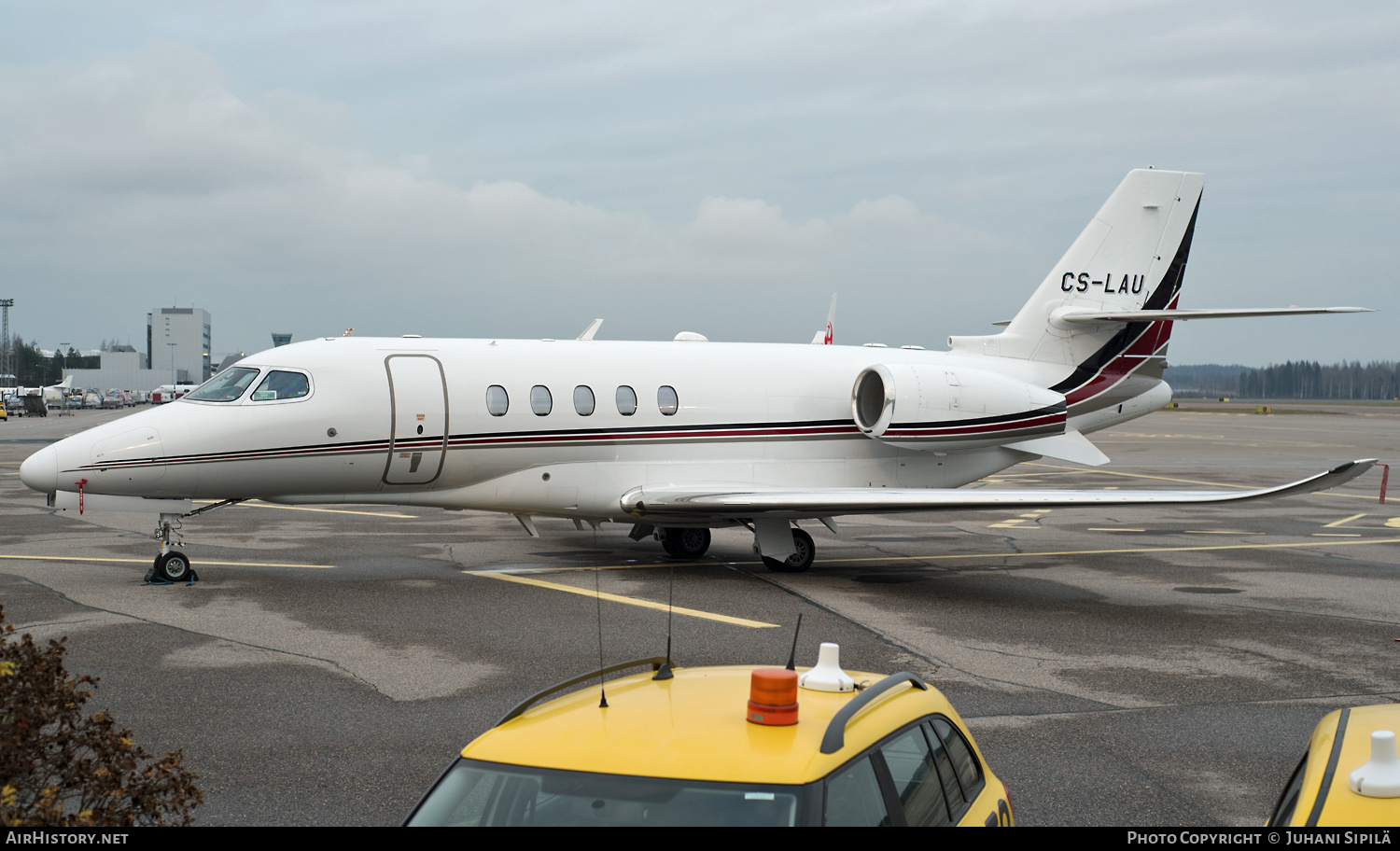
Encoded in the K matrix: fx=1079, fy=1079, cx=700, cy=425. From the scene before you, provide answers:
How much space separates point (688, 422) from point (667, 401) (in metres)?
0.40

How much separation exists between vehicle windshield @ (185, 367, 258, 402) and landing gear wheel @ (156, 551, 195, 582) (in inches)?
74.3

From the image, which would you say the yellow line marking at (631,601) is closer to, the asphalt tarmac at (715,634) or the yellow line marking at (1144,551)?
the asphalt tarmac at (715,634)

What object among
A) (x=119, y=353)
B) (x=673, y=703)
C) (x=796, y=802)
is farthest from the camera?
(x=119, y=353)

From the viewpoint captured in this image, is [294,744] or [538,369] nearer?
[294,744]

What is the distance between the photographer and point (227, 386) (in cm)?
1314

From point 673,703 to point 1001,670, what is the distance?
633cm

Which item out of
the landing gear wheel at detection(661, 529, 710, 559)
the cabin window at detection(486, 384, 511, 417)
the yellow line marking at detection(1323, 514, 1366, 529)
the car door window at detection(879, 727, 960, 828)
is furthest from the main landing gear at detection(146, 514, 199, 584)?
the yellow line marking at detection(1323, 514, 1366, 529)

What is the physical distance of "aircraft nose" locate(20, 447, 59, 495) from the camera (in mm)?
12164

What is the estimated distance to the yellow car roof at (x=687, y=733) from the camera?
321 centimetres

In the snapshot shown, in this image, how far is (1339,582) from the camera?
14031 mm

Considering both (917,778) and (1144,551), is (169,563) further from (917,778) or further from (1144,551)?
(1144,551)

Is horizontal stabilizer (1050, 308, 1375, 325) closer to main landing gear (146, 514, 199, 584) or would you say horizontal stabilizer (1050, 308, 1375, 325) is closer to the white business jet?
the white business jet

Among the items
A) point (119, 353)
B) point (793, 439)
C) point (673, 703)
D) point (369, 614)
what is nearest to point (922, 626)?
point (793, 439)
